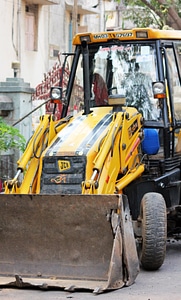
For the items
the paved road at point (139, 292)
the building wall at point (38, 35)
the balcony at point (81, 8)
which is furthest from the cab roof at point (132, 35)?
the balcony at point (81, 8)

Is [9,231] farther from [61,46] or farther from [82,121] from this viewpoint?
[61,46]

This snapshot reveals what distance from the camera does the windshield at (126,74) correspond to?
9695 mm

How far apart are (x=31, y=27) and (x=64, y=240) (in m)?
18.6

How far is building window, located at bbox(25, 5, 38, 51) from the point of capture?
25312 millimetres

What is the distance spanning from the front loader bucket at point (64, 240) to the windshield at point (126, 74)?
2.37m

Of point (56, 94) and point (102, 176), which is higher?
point (56, 94)

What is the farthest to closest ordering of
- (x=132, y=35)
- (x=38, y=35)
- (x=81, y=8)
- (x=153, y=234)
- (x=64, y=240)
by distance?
(x=81, y=8) < (x=38, y=35) < (x=132, y=35) < (x=153, y=234) < (x=64, y=240)

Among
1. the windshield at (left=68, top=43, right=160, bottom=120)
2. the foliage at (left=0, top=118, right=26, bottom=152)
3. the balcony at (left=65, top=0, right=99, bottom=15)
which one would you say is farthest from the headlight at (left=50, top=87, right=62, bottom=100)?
the balcony at (left=65, top=0, right=99, bottom=15)

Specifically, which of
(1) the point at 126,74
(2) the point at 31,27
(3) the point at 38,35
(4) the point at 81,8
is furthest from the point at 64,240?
(4) the point at 81,8

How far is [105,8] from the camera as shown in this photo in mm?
35344

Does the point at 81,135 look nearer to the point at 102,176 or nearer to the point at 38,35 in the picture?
the point at 102,176

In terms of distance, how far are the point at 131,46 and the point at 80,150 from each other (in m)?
2.03

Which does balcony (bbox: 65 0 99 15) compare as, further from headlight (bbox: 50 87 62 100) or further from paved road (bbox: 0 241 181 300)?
paved road (bbox: 0 241 181 300)

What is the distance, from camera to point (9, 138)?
13.8 m
